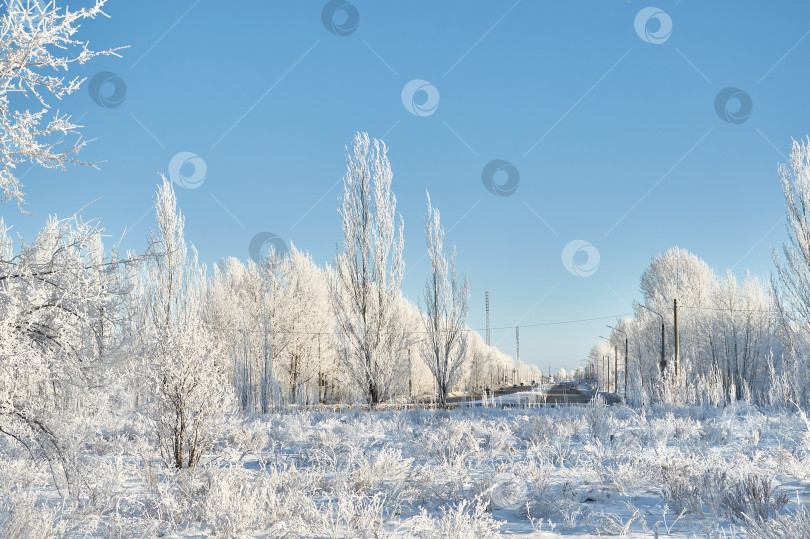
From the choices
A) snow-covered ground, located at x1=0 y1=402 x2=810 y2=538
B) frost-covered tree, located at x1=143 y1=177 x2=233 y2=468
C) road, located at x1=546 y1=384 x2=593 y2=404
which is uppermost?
frost-covered tree, located at x1=143 y1=177 x2=233 y2=468

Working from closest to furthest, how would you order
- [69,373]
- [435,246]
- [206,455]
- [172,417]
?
[69,373] → [172,417] → [206,455] → [435,246]

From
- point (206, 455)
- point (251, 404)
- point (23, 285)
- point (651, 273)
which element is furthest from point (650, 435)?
point (651, 273)

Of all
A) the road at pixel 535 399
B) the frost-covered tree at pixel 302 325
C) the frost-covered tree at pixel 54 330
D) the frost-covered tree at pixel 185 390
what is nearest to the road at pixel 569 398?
the road at pixel 535 399

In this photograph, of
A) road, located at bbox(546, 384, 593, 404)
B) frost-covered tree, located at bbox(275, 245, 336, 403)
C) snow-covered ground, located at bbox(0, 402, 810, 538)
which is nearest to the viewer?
snow-covered ground, located at bbox(0, 402, 810, 538)

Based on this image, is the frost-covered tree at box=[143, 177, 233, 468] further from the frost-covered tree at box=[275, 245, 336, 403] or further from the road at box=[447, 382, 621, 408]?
the frost-covered tree at box=[275, 245, 336, 403]

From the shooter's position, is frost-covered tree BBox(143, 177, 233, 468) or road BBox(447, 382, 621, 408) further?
road BBox(447, 382, 621, 408)

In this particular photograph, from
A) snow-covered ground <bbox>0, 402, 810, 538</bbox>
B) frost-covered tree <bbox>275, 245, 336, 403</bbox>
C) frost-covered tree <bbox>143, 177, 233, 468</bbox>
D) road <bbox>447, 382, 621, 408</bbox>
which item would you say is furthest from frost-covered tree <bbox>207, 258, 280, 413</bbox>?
frost-covered tree <bbox>143, 177, 233, 468</bbox>

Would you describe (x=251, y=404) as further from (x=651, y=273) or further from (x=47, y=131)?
(x=651, y=273)

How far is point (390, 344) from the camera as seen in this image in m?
16.4

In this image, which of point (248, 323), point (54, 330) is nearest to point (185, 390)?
point (54, 330)

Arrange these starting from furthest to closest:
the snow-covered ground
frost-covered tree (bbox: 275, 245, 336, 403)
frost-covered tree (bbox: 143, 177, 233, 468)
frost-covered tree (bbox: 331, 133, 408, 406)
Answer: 1. frost-covered tree (bbox: 275, 245, 336, 403)
2. frost-covered tree (bbox: 331, 133, 408, 406)
3. frost-covered tree (bbox: 143, 177, 233, 468)
4. the snow-covered ground

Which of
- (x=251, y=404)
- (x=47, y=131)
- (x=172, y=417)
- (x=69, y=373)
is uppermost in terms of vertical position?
(x=47, y=131)

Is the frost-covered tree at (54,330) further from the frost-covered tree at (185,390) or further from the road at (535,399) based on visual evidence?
the road at (535,399)

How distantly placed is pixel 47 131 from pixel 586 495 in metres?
6.18
